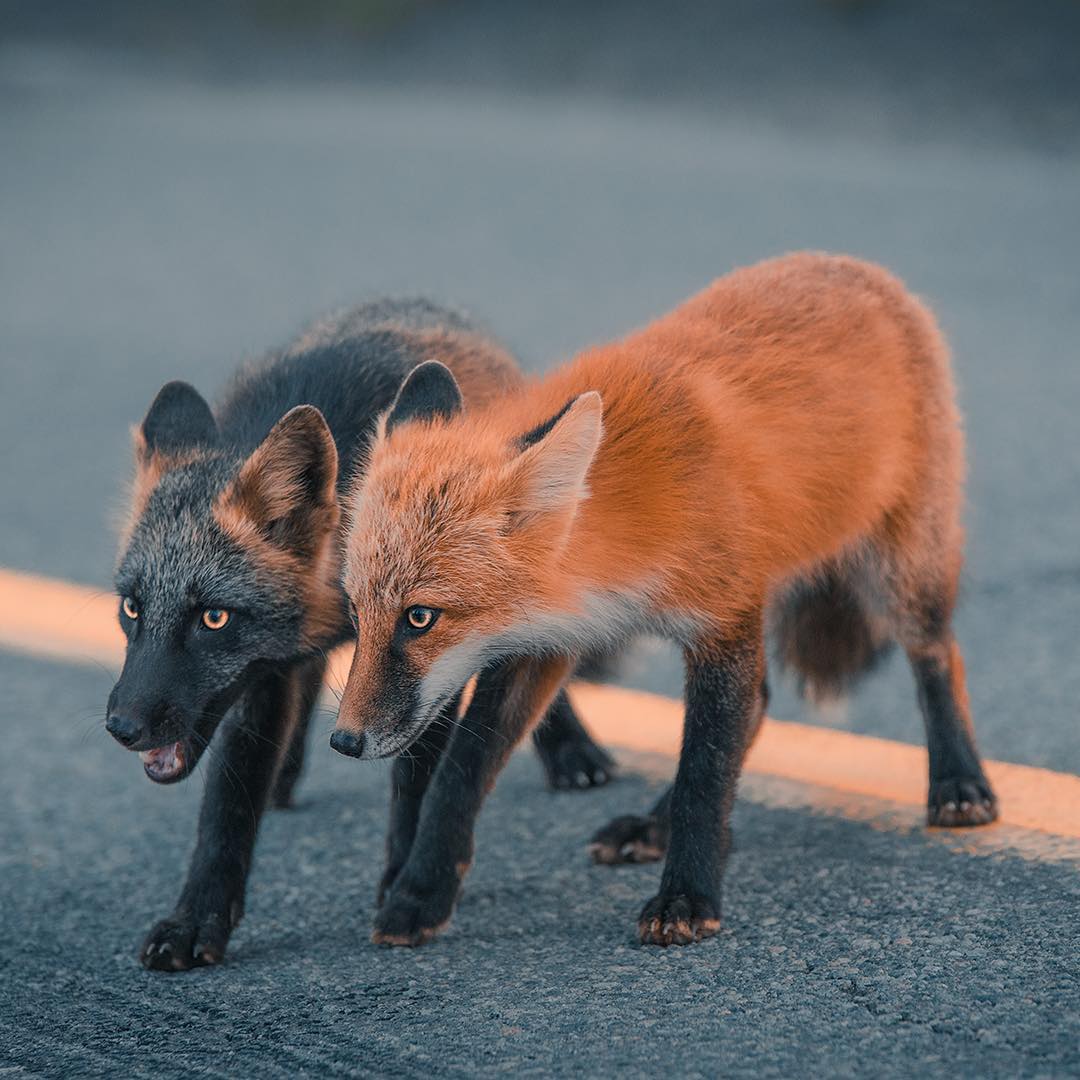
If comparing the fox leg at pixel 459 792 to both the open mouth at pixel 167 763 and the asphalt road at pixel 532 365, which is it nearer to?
the asphalt road at pixel 532 365

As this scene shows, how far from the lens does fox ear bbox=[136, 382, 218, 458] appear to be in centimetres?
471

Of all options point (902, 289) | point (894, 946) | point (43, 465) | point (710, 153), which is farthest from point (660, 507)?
point (710, 153)

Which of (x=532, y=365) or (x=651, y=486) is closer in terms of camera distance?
(x=651, y=486)

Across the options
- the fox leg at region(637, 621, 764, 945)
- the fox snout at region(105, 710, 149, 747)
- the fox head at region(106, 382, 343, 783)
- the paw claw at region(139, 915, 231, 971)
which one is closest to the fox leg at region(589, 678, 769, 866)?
the fox leg at region(637, 621, 764, 945)

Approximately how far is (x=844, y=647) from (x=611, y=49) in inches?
461

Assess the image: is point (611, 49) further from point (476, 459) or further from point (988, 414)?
point (476, 459)

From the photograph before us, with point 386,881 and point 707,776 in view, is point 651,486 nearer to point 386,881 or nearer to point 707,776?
point 707,776

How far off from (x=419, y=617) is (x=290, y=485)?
782 millimetres

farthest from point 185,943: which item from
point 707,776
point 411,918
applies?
point 707,776

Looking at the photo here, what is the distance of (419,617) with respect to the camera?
12.5 feet

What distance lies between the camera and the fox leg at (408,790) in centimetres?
447

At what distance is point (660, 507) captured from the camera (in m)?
4.03

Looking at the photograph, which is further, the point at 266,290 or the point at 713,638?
the point at 266,290

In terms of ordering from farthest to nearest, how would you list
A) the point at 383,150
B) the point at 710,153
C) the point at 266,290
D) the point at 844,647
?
the point at 383,150, the point at 710,153, the point at 266,290, the point at 844,647
